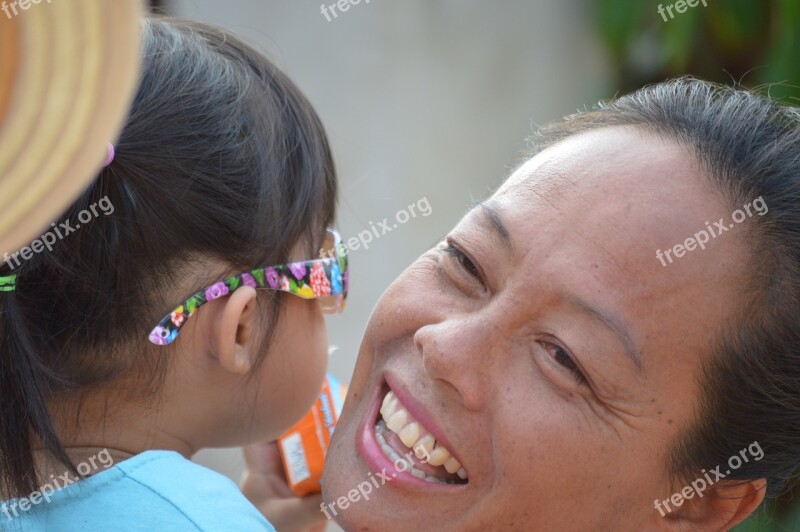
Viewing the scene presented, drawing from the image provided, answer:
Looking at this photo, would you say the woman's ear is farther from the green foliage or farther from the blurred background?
the blurred background

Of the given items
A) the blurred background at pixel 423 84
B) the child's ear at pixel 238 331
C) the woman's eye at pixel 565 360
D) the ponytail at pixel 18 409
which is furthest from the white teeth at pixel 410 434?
the blurred background at pixel 423 84

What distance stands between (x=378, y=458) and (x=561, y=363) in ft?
1.13

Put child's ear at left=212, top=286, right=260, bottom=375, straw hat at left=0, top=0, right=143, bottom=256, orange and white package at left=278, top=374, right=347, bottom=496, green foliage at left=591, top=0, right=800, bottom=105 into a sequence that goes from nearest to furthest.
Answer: straw hat at left=0, top=0, right=143, bottom=256
child's ear at left=212, top=286, right=260, bottom=375
orange and white package at left=278, top=374, right=347, bottom=496
green foliage at left=591, top=0, right=800, bottom=105

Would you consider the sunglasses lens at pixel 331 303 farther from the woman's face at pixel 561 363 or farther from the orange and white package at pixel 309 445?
the woman's face at pixel 561 363

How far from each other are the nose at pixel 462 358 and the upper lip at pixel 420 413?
0.05 m

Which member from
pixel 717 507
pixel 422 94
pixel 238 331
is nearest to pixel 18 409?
pixel 238 331

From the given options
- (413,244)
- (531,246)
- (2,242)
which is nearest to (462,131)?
(413,244)

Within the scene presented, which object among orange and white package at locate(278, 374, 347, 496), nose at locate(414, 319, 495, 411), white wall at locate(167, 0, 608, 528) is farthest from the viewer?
white wall at locate(167, 0, 608, 528)

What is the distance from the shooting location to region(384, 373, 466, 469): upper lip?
1.52 meters

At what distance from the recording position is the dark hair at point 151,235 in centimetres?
161

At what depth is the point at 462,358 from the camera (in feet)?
4.94

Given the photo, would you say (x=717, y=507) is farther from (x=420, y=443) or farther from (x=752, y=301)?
(x=420, y=443)

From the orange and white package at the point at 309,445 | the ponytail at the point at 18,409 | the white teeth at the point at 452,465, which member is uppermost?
the ponytail at the point at 18,409

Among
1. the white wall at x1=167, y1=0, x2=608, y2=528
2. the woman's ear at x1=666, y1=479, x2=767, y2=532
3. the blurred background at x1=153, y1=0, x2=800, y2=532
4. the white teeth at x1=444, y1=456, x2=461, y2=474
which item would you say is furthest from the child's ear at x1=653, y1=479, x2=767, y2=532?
the white wall at x1=167, y1=0, x2=608, y2=528
